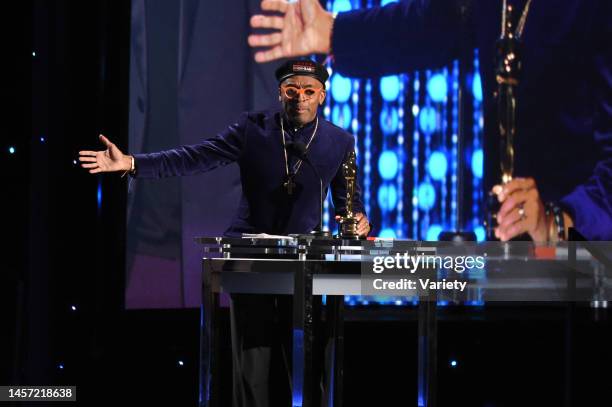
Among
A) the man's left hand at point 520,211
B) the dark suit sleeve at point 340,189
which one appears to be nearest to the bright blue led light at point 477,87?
the man's left hand at point 520,211

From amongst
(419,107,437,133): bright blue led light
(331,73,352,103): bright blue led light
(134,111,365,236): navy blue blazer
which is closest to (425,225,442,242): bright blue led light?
(419,107,437,133): bright blue led light

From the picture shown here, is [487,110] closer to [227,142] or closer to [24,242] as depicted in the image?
[227,142]

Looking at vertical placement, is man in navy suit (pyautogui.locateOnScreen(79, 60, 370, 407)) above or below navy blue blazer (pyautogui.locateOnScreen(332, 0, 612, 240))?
below

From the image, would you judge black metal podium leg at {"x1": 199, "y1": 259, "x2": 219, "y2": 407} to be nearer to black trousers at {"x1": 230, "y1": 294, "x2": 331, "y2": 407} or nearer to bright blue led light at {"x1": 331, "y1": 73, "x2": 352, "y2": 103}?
black trousers at {"x1": 230, "y1": 294, "x2": 331, "y2": 407}

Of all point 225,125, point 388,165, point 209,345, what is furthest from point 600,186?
point 209,345

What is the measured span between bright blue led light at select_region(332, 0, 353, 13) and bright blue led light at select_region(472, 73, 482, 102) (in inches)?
33.2

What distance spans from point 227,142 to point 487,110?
1950mm

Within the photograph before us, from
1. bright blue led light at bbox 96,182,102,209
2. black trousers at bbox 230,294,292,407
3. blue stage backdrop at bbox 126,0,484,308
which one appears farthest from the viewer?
blue stage backdrop at bbox 126,0,484,308

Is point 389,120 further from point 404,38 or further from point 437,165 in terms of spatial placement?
point 404,38

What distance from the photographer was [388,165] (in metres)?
4.59

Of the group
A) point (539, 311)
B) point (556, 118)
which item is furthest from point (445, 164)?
point (539, 311)

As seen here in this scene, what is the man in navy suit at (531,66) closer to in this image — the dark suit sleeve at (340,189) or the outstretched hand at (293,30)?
the outstretched hand at (293,30)

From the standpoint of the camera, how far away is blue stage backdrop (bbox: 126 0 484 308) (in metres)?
4.35

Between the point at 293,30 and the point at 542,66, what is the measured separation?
151cm
